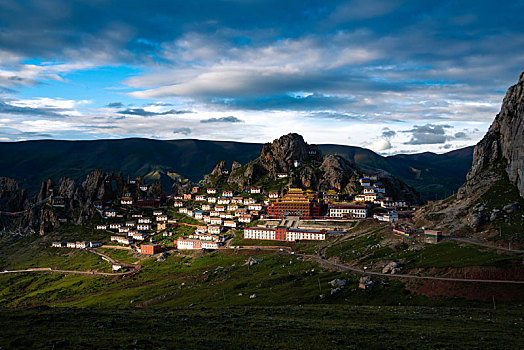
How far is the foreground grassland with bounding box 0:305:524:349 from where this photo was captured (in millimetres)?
44281

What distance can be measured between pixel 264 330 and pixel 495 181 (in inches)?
4929

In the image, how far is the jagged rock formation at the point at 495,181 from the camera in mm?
120938

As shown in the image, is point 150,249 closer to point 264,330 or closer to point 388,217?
point 388,217

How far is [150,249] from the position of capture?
626 feet

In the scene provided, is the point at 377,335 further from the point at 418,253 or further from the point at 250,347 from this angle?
the point at 418,253

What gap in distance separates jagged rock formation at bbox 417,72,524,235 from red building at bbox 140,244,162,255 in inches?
5150

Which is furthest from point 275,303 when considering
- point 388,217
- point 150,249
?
point 150,249

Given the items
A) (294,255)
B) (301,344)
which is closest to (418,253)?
(294,255)

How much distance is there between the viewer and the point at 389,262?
108m

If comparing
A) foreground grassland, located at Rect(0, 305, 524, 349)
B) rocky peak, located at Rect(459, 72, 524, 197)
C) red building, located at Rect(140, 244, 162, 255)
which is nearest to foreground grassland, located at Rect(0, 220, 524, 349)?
foreground grassland, located at Rect(0, 305, 524, 349)

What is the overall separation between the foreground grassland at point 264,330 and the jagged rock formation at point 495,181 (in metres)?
61.5

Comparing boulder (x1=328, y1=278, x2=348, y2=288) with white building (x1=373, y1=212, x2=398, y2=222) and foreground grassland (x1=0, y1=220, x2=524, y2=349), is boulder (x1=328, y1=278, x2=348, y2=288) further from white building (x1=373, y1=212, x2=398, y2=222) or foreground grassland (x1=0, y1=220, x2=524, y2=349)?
white building (x1=373, y1=212, x2=398, y2=222)

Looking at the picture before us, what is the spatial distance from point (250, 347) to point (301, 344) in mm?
6654

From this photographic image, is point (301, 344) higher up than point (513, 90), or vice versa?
point (513, 90)
